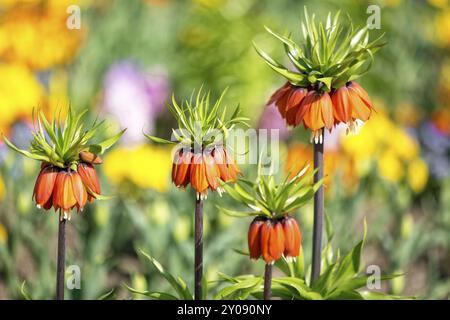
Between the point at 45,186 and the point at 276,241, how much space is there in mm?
418

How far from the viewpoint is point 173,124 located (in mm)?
3963

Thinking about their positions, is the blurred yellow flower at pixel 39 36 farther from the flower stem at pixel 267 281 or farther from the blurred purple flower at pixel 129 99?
the flower stem at pixel 267 281

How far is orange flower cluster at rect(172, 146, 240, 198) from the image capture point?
1476mm

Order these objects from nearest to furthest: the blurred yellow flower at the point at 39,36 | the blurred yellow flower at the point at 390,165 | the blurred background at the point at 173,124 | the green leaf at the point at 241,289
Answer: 1. the green leaf at the point at 241,289
2. the blurred background at the point at 173,124
3. the blurred yellow flower at the point at 390,165
4. the blurred yellow flower at the point at 39,36

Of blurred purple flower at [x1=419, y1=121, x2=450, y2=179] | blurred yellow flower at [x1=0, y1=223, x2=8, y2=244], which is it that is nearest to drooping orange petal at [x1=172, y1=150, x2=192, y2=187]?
blurred yellow flower at [x1=0, y1=223, x2=8, y2=244]

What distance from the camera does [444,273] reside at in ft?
9.11

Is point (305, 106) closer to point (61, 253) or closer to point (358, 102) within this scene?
point (358, 102)

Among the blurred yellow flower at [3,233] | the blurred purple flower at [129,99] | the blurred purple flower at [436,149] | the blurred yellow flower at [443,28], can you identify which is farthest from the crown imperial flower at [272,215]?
the blurred yellow flower at [443,28]

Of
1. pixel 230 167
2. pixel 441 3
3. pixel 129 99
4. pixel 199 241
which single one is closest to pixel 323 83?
pixel 230 167

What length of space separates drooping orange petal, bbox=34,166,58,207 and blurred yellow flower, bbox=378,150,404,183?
1.89 m

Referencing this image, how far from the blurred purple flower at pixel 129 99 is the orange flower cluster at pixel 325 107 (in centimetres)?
195

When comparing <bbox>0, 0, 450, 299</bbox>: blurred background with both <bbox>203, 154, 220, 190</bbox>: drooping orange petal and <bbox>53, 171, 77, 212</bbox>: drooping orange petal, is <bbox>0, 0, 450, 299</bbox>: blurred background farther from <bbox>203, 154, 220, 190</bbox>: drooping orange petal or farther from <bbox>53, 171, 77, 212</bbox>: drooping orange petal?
<bbox>53, 171, 77, 212</bbox>: drooping orange petal

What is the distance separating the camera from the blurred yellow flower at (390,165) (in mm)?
3152
